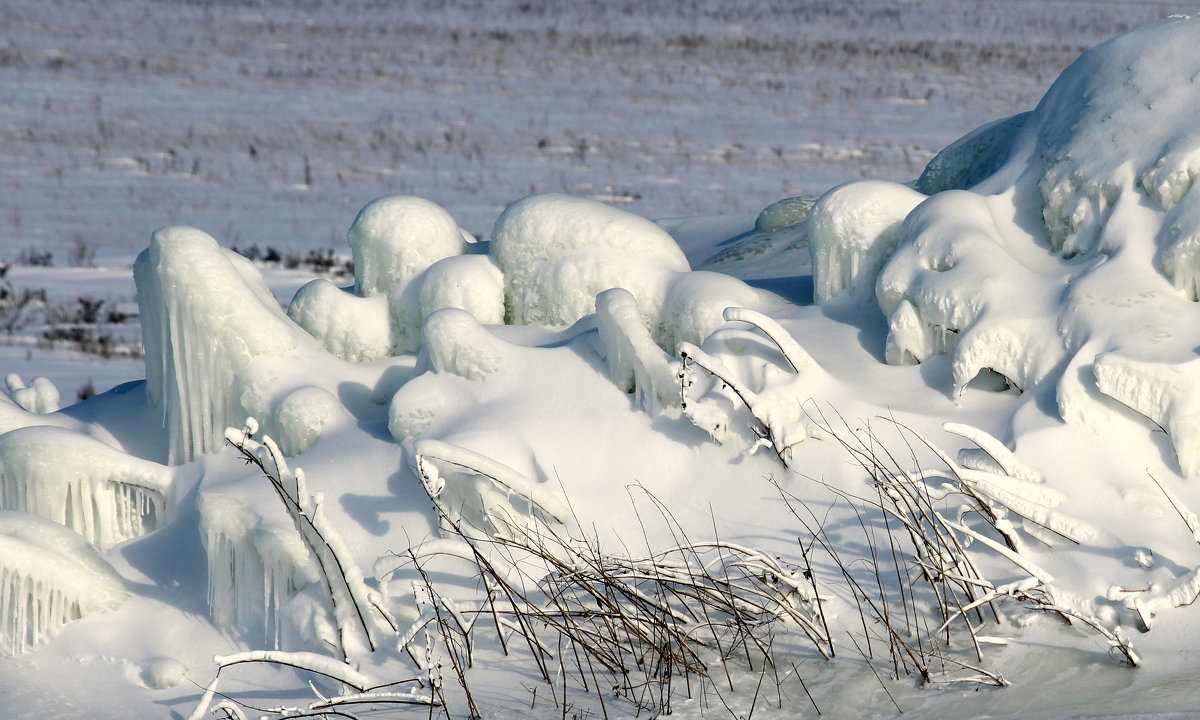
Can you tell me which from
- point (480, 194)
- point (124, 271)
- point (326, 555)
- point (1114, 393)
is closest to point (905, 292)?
point (1114, 393)

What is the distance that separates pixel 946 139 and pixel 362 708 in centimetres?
1638

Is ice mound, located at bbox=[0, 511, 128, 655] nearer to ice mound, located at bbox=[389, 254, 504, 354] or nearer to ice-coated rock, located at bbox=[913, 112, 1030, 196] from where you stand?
ice mound, located at bbox=[389, 254, 504, 354]

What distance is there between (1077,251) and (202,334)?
11.1 feet

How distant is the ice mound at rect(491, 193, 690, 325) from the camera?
560cm

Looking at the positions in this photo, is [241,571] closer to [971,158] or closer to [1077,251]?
[1077,251]

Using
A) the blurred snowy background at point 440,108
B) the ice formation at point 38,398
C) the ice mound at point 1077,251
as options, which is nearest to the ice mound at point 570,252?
the ice mound at point 1077,251

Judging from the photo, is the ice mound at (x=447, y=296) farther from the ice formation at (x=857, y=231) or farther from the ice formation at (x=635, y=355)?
the ice formation at (x=857, y=231)

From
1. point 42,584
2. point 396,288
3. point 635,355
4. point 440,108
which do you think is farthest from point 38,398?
point 440,108

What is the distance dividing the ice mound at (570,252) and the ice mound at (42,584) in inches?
80.2

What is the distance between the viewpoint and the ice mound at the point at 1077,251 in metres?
4.56

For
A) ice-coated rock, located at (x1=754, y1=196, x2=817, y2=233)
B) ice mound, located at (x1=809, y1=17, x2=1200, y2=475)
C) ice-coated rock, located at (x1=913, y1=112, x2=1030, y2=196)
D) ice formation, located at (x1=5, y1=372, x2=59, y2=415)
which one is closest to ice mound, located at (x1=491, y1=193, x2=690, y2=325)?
ice mound, located at (x1=809, y1=17, x2=1200, y2=475)

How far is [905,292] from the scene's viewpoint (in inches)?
199

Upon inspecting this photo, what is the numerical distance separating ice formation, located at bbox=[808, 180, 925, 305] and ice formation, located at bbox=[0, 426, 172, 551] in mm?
2755

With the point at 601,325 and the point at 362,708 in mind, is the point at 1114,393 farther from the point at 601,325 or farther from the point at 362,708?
the point at 362,708
